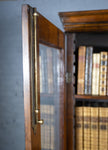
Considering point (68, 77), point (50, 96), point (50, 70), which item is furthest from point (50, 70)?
point (68, 77)

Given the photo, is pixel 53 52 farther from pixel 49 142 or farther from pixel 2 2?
pixel 2 2

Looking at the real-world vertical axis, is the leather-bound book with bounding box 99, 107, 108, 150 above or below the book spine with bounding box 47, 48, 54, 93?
below

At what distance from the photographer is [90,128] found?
1.28 meters

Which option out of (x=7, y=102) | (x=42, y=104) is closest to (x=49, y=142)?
(x=42, y=104)

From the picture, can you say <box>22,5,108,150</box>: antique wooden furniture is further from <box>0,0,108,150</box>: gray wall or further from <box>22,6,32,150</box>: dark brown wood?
<box>0,0,108,150</box>: gray wall

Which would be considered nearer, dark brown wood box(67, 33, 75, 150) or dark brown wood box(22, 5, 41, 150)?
dark brown wood box(22, 5, 41, 150)

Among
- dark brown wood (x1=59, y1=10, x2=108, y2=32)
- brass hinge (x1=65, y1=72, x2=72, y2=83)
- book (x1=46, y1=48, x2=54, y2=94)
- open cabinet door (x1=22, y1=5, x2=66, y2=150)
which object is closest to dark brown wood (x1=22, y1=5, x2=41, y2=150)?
open cabinet door (x1=22, y1=5, x2=66, y2=150)

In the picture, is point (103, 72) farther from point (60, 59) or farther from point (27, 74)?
point (27, 74)

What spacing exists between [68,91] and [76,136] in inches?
12.6

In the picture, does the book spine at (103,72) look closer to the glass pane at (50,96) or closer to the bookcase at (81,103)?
the bookcase at (81,103)

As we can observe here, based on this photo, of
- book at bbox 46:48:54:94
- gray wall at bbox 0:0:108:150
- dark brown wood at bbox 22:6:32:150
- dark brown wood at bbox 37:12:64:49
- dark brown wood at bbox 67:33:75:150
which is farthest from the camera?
gray wall at bbox 0:0:108:150

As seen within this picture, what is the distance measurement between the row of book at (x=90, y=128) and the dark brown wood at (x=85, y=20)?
0.53m

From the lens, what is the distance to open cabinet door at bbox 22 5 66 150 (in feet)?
2.09

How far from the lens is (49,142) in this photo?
92 centimetres
